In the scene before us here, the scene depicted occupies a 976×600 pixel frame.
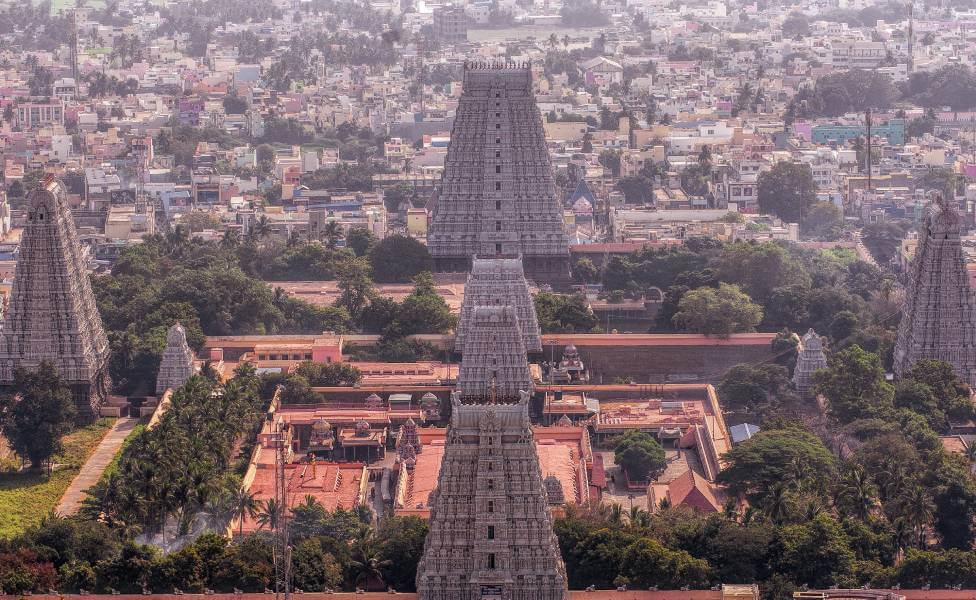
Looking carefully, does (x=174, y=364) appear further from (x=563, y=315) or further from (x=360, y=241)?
(x=360, y=241)

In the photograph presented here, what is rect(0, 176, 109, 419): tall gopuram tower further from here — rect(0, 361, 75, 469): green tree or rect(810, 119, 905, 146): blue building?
rect(810, 119, 905, 146): blue building

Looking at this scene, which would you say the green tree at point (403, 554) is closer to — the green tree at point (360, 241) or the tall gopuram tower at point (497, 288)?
the tall gopuram tower at point (497, 288)

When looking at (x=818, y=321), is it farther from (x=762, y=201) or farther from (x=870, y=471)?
(x=762, y=201)

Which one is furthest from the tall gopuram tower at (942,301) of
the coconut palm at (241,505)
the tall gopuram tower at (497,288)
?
the coconut palm at (241,505)

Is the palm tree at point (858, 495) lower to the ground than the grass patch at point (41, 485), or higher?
higher

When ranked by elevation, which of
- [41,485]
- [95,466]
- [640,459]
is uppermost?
[640,459]

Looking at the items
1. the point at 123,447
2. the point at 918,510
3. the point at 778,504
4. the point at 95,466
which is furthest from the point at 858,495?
the point at 95,466
